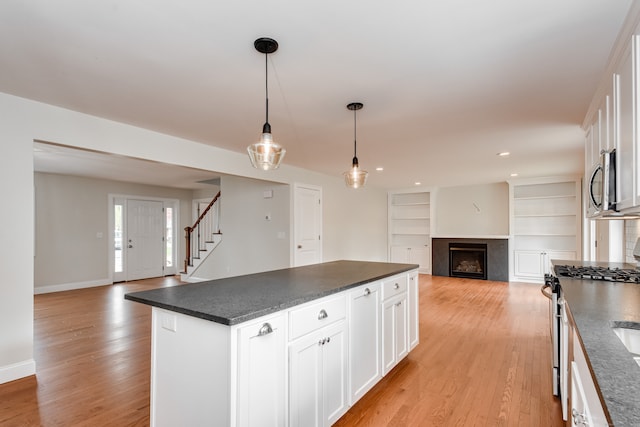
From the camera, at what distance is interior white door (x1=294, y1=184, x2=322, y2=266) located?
19.1 ft

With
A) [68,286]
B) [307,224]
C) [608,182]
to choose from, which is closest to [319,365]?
[608,182]

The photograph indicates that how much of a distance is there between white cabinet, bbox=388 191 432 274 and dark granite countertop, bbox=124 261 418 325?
20.6ft

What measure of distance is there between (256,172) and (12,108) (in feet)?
9.15

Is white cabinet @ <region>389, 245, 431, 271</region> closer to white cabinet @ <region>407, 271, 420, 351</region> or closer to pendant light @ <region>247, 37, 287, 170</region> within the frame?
white cabinet @ <region>407, 271, 420, 351</region>

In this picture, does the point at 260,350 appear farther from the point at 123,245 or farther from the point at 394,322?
the point at 123,245

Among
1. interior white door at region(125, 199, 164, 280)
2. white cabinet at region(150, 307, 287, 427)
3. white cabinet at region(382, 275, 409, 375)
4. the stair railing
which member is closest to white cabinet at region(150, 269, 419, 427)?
white cabinet at region(150, 307, 287, 427)

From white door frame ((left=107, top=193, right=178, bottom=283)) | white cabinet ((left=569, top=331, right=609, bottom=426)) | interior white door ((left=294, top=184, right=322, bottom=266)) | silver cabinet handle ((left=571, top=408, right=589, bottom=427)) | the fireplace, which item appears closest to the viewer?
white cabinet ((left=569, top=331, right=609, bottom=426))

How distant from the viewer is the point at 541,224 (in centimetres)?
732

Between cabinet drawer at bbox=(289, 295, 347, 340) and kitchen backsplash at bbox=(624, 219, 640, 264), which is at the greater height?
kitchen backsplash at bbox=(624, 219, 640, 264)

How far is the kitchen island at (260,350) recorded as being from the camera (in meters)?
1.49

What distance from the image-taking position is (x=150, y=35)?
192 cm

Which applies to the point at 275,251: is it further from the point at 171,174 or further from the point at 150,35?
the point at 150,35

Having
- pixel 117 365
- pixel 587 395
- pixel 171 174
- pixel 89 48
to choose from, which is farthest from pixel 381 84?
pixel 171 174

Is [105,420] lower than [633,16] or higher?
lower
